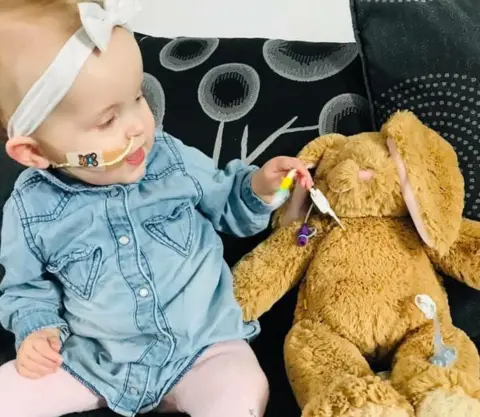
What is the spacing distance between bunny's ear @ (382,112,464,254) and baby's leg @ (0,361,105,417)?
460 millimetres

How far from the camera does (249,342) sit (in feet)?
3.41

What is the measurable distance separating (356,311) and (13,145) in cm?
44

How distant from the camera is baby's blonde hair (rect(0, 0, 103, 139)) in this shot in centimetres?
83

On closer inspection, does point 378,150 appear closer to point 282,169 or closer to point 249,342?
point 282,169

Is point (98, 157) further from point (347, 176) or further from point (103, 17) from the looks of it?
point (347, 176)

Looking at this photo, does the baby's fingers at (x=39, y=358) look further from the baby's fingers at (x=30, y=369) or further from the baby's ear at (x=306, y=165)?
the baby's ear at (x=306, y=165)

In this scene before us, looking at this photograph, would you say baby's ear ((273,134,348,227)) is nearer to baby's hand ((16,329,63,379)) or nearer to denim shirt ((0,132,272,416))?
denim shirt ((0,132,272,416))

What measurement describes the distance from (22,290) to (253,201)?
0.31 meters

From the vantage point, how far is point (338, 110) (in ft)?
3.50

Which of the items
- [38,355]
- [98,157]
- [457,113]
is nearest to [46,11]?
[98,157]

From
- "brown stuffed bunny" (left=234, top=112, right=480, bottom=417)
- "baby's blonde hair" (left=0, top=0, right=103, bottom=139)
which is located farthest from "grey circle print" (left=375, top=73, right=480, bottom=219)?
"baby's blonde hair" (left=0, top=0, right=103, bottom=139)

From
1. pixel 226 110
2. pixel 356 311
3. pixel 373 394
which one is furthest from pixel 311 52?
pixel 373 394

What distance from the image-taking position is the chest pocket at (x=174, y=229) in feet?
3.15

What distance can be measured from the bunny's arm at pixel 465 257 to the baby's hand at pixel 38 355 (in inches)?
18.8
